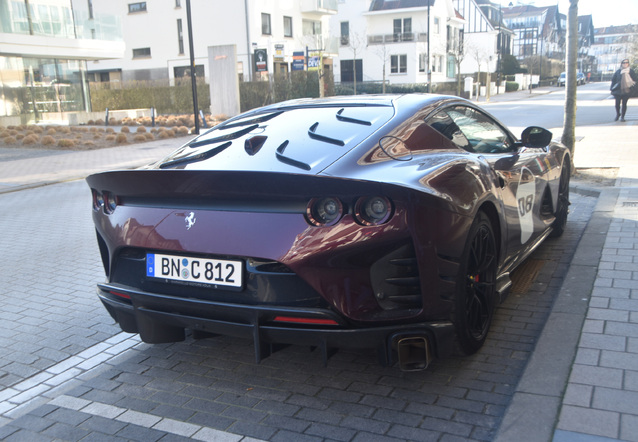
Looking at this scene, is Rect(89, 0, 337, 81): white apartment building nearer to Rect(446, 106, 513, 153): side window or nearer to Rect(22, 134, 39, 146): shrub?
Rect(22, 134, 39, 146): shrub

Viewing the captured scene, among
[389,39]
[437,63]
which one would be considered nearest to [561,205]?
[389,39]

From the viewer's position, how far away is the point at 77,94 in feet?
103

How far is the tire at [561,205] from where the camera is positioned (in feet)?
19.5

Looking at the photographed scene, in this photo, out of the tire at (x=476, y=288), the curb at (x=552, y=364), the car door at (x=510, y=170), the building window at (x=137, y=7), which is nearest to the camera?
the curb at (x=552, y=364)

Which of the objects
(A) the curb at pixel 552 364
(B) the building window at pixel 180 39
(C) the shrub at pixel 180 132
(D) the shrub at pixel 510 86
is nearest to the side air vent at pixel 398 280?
(A) the curb at pixel 552 364

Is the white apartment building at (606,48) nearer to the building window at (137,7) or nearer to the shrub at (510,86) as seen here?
the shrub at (510,86)

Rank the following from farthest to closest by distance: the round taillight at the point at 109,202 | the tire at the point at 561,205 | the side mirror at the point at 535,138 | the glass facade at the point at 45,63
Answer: the glass facade at the point at 45,63, the tire at the point at 561,205, the side mirror at the point at 535,138, the round taillight at the point at 109,202

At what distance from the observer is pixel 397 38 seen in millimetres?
58094

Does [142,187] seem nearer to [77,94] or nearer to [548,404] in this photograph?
[548,404]

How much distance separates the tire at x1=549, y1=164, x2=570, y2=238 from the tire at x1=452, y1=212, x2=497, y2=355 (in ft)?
8.04

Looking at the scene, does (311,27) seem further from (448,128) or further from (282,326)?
(282,326)

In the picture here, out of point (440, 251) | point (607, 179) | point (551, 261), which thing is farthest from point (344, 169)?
point (607, 179)

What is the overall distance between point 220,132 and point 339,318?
1873 millimetres

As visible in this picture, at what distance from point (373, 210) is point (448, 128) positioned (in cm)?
138
